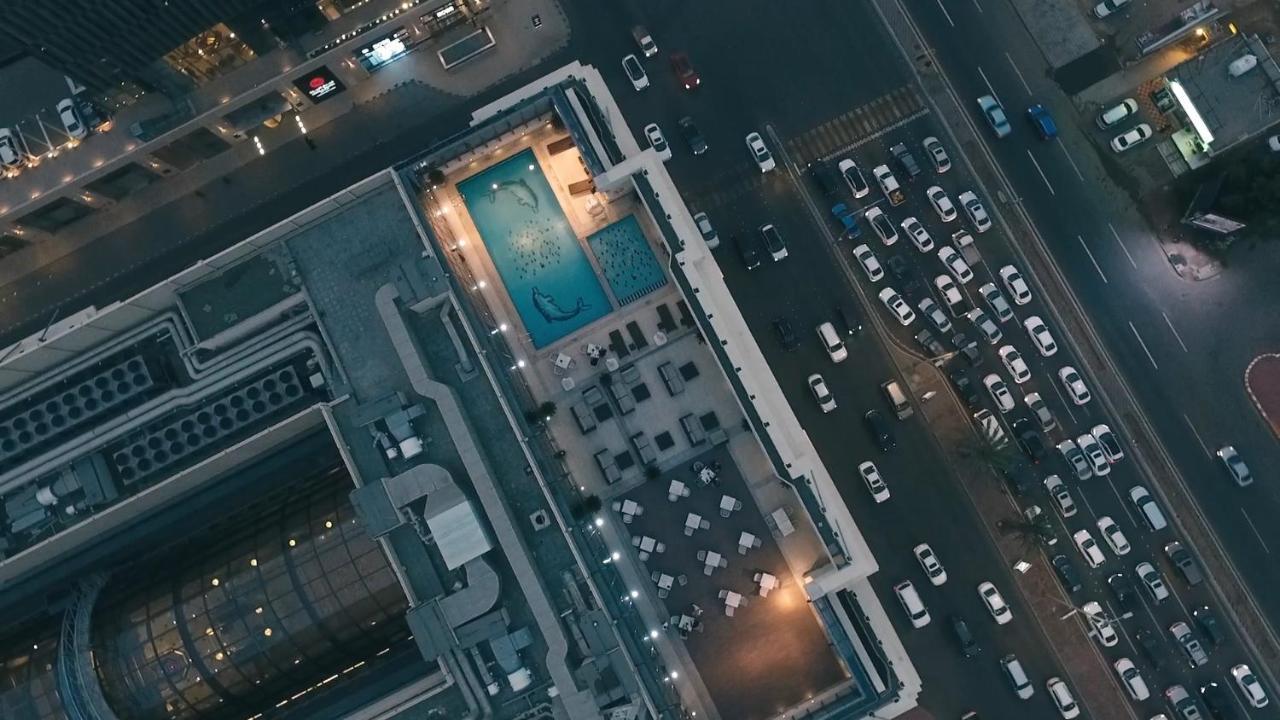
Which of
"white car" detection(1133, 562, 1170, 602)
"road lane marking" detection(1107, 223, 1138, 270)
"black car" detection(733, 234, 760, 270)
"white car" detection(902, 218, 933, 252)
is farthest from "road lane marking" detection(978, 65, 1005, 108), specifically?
"white car" detection(1133, 562, 1170, 602)

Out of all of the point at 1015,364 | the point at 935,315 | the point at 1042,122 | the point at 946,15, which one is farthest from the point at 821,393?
the point at 946,15

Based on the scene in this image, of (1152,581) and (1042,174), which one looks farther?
(1042,174)

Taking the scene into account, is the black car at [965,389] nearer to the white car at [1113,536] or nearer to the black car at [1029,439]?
the black car at [1029,439]

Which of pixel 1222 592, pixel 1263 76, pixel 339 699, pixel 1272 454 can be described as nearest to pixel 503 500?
pixel 339 699

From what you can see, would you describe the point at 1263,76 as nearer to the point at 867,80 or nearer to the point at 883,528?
the point at 867,80

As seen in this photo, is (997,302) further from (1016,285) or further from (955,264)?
(955,264)

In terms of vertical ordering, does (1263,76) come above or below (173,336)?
below
